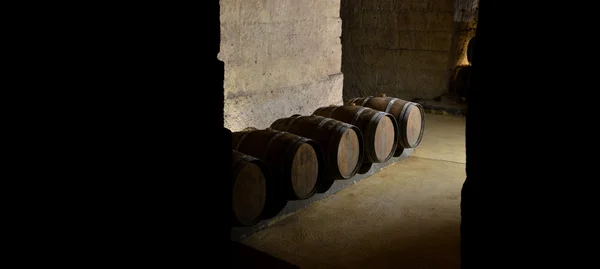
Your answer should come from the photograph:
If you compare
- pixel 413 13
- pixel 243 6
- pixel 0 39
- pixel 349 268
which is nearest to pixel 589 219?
pixel 0 39

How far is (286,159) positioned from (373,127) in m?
1.22

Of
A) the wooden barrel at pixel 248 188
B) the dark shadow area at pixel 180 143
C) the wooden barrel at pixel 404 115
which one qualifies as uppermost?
the dark shadow area at pixel 180 143

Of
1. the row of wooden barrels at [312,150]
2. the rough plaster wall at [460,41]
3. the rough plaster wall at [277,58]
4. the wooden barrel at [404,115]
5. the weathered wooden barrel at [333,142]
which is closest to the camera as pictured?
the row of wooden barrels at [312,150]

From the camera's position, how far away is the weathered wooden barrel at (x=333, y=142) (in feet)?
16.1

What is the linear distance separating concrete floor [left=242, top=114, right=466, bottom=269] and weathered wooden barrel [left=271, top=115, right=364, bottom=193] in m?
0.25

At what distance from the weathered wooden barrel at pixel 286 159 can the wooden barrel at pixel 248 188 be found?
116 mm

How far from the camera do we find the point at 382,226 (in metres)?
4.56

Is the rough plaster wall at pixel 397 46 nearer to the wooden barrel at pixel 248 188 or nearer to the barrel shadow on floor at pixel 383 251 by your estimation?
the barrel shadow on floor at pixel 383 251

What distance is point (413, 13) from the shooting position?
364 inches

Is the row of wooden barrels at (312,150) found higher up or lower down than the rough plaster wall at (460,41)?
lower down

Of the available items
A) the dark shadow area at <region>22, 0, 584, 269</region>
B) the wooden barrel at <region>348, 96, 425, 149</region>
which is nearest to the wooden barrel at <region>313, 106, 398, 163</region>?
the wooden barrel at <region>348, 96, 425, 149</region>

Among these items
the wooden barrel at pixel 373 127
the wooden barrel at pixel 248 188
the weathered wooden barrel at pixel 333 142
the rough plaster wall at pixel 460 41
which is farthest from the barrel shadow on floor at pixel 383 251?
the rough plaster wall at pixel 460 41

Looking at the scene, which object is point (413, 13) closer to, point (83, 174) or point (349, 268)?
point (349, 268)

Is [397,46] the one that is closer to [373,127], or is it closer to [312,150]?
[373,127]
